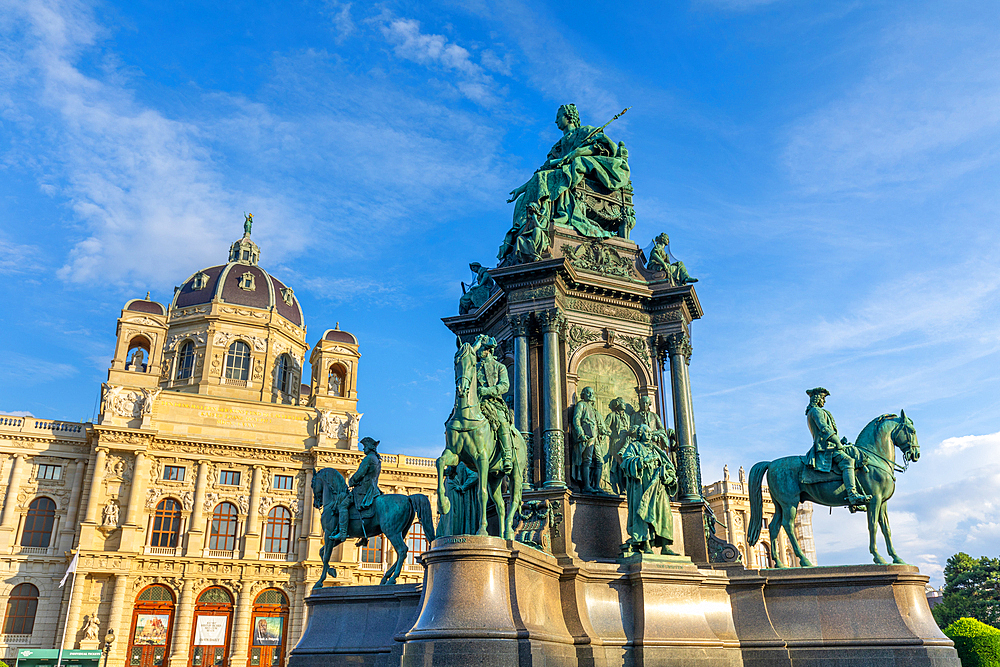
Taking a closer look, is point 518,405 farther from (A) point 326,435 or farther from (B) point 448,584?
(A) point 326,435

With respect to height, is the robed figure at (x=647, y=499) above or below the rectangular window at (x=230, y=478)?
below

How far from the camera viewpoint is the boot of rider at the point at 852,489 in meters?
11.9

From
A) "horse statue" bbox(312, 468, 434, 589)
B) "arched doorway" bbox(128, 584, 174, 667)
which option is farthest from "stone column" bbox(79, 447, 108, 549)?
"horse statue" bbox(312, 468, 434, 589)

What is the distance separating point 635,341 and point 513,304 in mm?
2488

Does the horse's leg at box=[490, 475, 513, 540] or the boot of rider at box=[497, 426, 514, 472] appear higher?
the boot of rider at box=[497, 426, 514, 472]

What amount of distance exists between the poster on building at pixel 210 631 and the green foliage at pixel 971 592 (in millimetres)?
42559

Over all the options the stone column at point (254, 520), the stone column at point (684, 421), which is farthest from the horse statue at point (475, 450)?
the stone column at point (254, 520)

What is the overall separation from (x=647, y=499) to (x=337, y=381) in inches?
2145

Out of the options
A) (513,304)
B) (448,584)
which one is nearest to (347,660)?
(448,584)

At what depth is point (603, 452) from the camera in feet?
43.4

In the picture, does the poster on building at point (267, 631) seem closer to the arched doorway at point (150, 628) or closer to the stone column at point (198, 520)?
the arched doorway at point (150, 628)

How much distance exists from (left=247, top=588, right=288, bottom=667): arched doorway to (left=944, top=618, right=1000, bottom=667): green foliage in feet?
129

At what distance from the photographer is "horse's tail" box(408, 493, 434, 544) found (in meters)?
13.7

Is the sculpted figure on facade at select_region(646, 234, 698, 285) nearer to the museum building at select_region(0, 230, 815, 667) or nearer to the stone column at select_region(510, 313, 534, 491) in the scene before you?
the stone column at select_region(510, 313, 534, 491)
